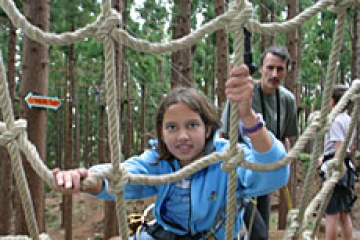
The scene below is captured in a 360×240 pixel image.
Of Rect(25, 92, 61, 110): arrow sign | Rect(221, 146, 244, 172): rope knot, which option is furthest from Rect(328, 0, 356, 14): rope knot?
Rect(25, 92, 61, 110): arrow sign

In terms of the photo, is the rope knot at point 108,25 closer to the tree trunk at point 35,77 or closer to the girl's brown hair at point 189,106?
the girl's brown hair at point 189,106

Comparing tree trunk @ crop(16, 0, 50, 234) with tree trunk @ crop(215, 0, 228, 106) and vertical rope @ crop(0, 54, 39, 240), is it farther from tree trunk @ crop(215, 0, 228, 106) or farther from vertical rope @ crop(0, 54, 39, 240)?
tree trunk @ crop(215, 0, 228, 106)

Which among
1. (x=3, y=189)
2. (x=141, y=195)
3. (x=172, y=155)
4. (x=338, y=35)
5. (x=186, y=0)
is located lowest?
(x=3, y=189)

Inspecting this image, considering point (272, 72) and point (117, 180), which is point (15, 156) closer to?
point (117, 180)

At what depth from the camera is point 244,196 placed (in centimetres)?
142

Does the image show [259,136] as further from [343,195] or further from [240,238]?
[343,195]

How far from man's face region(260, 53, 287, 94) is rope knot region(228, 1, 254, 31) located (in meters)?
1.13

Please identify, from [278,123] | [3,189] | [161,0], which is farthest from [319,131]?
[161,0]

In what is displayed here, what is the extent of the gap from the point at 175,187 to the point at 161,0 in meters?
7.56

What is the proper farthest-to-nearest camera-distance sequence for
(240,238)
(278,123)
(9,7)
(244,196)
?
(278,123) < (240,238) < (244,196) < (9,7)

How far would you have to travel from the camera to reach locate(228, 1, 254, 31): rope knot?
104 cm

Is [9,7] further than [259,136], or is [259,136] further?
[259,136]

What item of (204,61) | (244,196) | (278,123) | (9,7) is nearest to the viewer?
(9,7)

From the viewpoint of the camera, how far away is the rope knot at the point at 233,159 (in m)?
1.05
